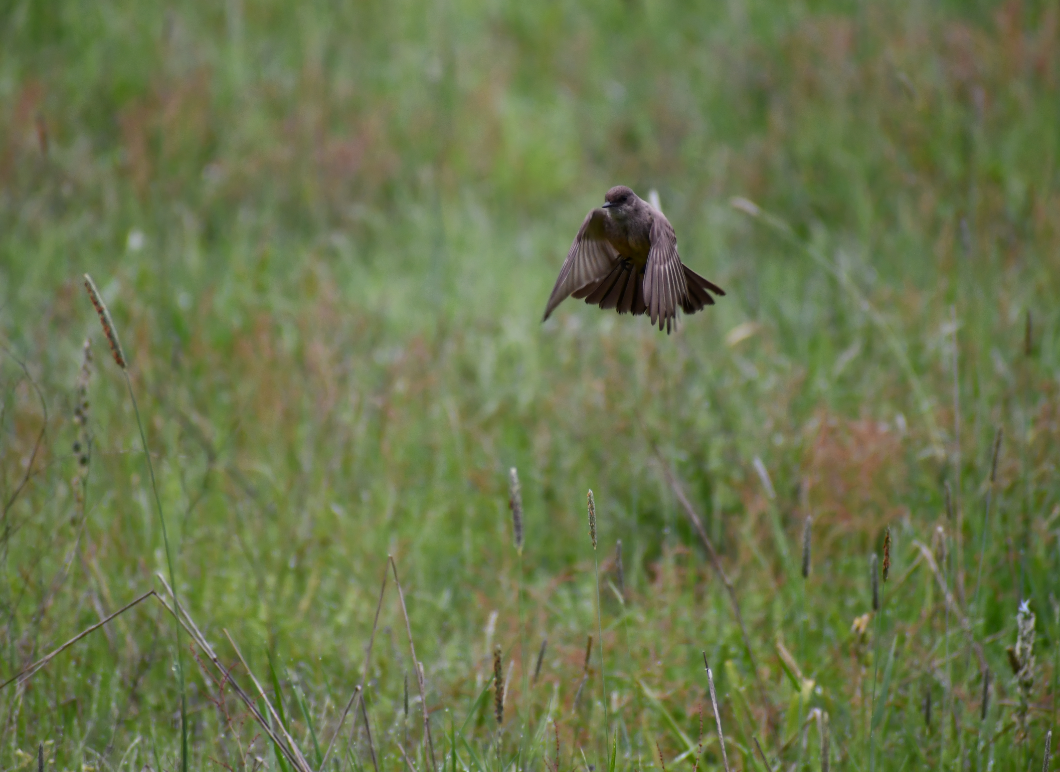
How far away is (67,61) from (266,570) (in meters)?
4.12

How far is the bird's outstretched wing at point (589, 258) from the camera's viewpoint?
1747 mm

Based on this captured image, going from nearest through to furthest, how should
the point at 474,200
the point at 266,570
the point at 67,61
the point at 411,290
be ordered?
the point at 266,570 → the point at 411,290 → the point at 474,200 → the point at 67,61

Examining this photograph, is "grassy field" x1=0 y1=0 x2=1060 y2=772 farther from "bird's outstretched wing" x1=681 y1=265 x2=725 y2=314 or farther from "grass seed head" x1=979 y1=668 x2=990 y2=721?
"bird's outstretched wing" x1=681 y1=265 x2=725 y2=314

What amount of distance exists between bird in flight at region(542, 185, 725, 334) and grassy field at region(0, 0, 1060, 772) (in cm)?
47

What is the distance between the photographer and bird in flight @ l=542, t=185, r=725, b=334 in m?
1.58

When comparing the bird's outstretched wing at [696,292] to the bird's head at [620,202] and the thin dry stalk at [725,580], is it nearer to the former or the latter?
the bird's head at [620,202]

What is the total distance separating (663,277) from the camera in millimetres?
1520

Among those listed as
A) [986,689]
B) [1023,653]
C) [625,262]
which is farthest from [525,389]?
[1023,653]

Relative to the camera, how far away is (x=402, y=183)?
5.29 m

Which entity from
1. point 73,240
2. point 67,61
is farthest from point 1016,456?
point 67,61

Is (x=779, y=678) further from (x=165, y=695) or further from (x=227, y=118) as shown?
(x=227, y=118)

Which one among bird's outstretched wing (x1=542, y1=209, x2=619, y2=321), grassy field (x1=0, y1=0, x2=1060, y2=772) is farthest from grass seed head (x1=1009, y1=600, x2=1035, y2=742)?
bird's outstretched wing (x1=542, y1=209, x2=619, y2=321)

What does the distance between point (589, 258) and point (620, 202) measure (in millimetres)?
→ 134

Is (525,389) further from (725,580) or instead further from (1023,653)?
(1023,653)
